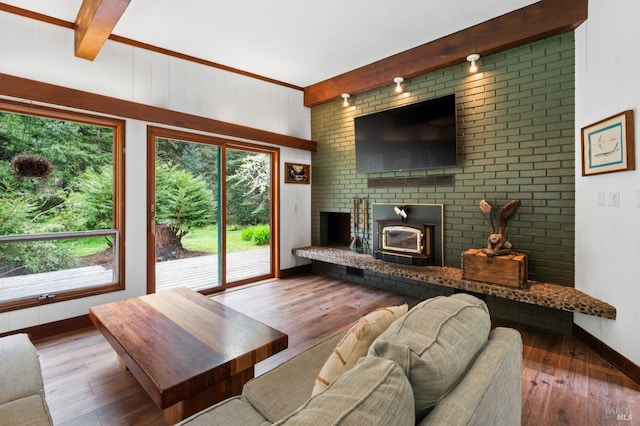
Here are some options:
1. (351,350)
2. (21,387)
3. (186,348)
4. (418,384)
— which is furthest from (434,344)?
(21,387)

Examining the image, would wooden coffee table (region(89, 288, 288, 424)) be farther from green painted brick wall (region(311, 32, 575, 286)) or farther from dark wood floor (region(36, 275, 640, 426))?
green painted brick wall (region(311, 32, 575, 286))

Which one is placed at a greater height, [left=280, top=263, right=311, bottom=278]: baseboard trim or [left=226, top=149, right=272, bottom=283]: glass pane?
[left=226, top=149, right=272, bottom=283]: glass pane

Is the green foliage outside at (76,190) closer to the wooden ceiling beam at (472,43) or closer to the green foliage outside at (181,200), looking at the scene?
the green foliage outside at (181,200)

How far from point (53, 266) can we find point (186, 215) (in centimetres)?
134

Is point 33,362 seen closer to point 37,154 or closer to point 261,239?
point 37,154

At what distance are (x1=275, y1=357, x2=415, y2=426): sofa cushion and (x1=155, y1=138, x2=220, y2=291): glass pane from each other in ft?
11.4

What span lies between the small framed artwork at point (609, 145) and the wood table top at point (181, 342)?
258 centimetres

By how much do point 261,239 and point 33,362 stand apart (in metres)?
3.26

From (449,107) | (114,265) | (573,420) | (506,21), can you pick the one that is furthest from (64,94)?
(573,420)

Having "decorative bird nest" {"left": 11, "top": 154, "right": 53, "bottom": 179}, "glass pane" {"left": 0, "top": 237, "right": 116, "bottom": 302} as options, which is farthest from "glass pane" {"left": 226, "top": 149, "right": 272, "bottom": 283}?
"decorative bird nest" {"left": 11, "top": 154, "right": 53, "bottom": 179}

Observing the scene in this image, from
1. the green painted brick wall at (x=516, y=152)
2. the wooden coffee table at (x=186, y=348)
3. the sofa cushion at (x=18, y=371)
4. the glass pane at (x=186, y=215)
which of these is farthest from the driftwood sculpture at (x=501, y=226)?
the sofa cushion at (x=18, y=371)

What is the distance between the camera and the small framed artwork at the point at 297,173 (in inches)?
193

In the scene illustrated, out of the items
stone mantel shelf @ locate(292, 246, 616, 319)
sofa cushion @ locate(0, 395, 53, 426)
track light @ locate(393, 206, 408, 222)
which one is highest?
track light @ locate(393, 206, 408, 222)

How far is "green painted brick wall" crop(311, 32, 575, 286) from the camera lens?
2926mm
